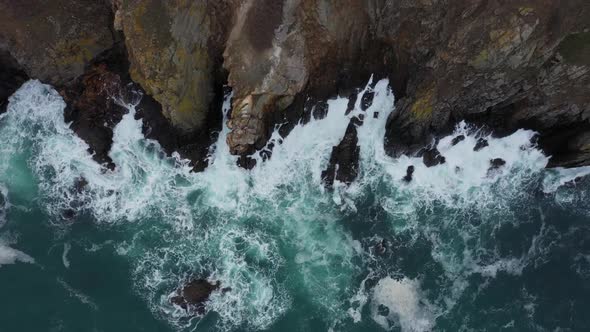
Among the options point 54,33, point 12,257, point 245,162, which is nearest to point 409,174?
point 245,162

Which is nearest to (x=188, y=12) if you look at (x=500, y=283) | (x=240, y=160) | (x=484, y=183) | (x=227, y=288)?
(x=240, y=160)

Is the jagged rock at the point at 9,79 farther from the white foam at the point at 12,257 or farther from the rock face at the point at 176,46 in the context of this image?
the white foam at the point at 12,257

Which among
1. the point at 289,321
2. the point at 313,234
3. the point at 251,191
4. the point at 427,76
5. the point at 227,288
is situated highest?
the point at 427,76

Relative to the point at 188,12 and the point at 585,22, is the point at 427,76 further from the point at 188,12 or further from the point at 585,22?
the point at 188,12

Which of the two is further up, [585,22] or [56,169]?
[585,22]

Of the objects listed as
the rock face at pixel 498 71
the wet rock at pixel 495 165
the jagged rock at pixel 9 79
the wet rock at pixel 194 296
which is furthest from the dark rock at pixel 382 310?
the jagged rock at pixel 9 79

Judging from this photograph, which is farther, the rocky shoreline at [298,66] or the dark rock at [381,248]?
the dark rock at [381,248]

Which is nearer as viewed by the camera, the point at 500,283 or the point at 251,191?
the point at 500,283
